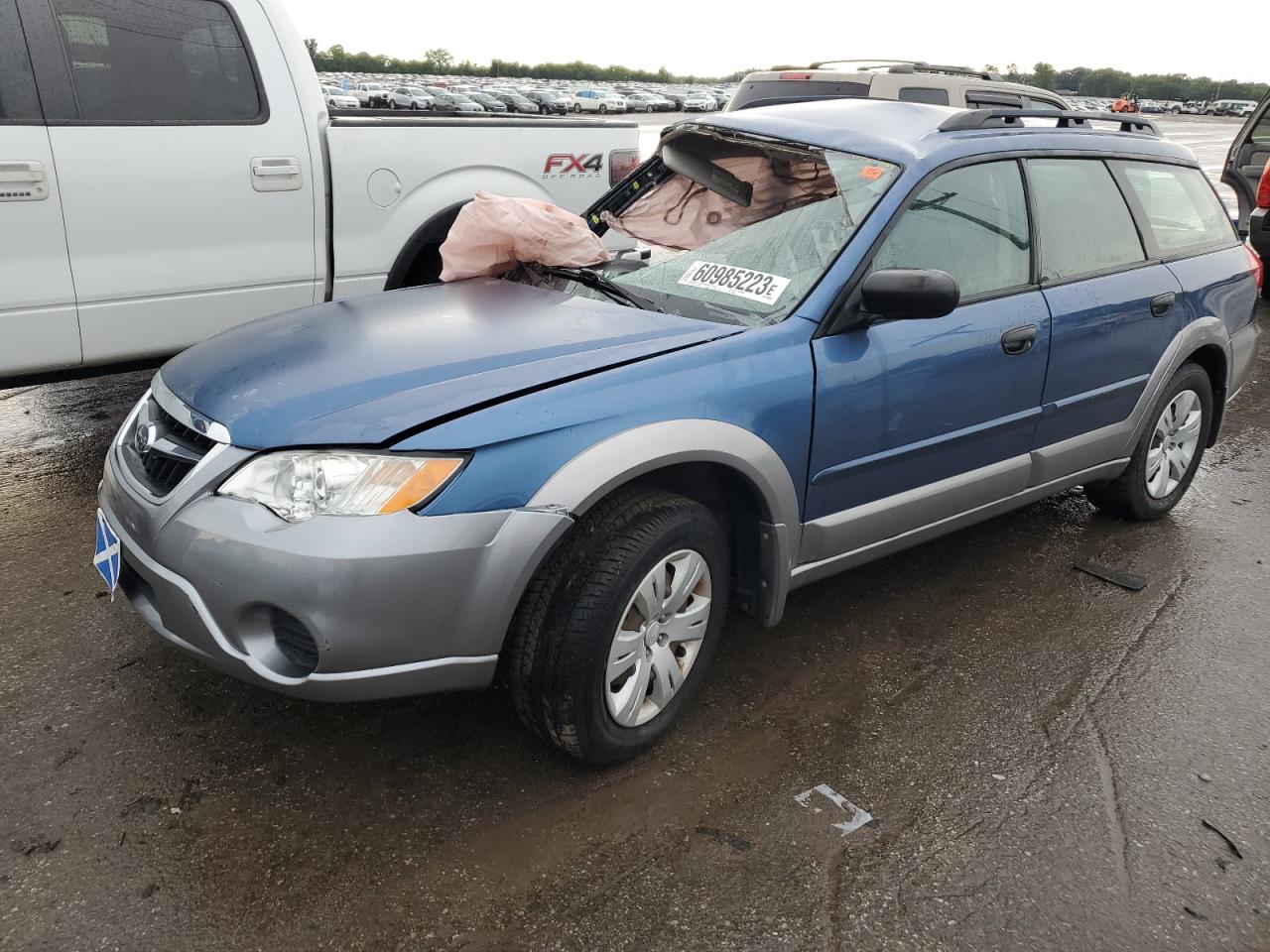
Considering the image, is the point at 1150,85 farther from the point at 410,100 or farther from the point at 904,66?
the point at 904,66

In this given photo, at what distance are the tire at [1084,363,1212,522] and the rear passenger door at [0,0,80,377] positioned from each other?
4.28 meters

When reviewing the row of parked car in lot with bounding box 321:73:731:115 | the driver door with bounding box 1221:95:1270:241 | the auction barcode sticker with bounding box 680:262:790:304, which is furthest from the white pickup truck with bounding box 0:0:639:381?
the row of parked car in lot with bounding box 321:73:731:115

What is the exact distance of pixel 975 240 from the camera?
340cm

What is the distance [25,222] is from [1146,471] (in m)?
4.55

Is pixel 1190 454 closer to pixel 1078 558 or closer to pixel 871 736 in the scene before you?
pixel 1078 558

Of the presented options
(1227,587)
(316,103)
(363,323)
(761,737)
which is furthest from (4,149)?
(1227,587)

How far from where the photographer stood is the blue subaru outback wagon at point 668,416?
92.3 inches

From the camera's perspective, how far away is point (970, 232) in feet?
11.1

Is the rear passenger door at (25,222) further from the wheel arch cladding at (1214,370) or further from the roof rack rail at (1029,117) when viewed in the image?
the wheel arch cladding at (1214,370)

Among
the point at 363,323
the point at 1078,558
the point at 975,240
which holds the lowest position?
the point at 1078,558

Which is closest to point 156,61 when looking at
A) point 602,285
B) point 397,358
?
point 602,285

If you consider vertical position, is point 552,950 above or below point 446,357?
below

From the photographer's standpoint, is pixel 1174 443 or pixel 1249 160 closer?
pixel 1174 443

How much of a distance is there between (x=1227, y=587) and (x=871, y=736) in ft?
6.32
